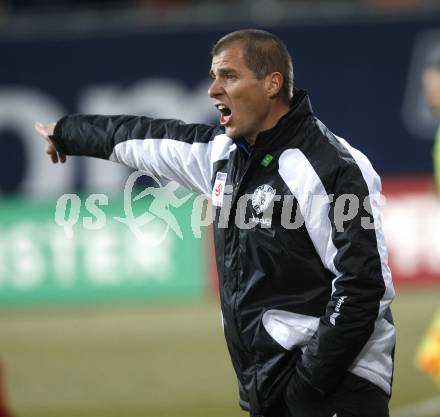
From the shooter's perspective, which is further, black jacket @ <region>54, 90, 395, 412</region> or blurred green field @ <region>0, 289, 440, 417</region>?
blurred green field @ <region>0, 289, 440, 417</region>

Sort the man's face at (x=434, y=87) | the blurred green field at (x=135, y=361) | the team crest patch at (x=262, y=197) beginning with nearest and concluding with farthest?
the team crest patch at (x=262, y=197)
the man's face at (x=434, y=87)
the blurred green field at (x=135, y=361)

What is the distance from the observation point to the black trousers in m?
3.86

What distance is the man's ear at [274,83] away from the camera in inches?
152

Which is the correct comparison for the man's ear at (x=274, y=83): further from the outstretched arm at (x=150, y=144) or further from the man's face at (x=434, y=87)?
the man's face at (x=434, y=87)

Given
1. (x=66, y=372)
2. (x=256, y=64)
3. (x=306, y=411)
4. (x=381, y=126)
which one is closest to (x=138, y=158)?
(x=256, y=64)

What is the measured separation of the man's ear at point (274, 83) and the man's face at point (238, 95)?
1cm

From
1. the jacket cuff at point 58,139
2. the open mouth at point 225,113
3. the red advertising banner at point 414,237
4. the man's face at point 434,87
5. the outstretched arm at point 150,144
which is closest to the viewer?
the open mouth at point 225,113

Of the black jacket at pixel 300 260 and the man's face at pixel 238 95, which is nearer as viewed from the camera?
the black jacket at pixel 300 260

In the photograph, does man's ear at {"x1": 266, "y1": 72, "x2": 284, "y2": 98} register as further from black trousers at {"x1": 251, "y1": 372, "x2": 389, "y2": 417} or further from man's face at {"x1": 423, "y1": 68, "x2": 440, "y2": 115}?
man's face at {"x1": 423, "y1": 68, "x2": 440, "y2": 115}

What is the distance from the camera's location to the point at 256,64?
3.85 metres

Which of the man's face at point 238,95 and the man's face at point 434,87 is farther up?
the man's face at point 434,87

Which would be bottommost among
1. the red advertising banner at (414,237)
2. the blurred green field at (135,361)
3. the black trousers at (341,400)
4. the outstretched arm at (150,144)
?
the blurred green field at (135,361)

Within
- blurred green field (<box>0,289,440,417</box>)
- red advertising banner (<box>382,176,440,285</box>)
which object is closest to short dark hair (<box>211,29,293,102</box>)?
blurred green field (<box>0,289,440,417</box>)

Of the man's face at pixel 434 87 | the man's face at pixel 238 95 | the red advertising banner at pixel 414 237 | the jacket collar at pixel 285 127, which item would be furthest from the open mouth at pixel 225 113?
the red advertising banner at pixel 414 237
